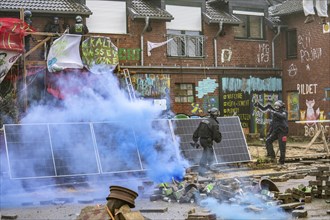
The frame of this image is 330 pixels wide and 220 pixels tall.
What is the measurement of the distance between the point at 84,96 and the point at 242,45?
13800mm

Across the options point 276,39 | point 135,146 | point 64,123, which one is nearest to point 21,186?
point 64,123

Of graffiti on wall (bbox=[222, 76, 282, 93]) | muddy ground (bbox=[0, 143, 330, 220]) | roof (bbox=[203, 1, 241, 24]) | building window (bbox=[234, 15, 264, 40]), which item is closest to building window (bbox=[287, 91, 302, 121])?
graffiti on wall (bbox=[222, 76, 282, 93])

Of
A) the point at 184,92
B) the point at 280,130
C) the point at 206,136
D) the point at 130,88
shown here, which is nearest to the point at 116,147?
the point at 206,136

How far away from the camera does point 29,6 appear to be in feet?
74.4

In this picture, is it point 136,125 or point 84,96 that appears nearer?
point 136,125

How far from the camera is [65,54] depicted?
19172 mm

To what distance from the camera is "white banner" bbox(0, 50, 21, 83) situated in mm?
17734

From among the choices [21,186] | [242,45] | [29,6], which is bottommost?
[21,186]

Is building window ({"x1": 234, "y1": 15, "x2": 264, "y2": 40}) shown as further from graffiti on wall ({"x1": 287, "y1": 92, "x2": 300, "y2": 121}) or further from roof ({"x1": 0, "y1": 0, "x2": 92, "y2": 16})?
roof ({"x1": 0, "y1": 0, "x2": 92, "y2": 16})

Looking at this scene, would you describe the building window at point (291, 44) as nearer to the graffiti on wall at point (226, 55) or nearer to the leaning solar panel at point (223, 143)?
the graffiti on wall at point (226, 55)

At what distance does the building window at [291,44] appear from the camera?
30.5m

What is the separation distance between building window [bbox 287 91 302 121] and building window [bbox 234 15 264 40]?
342 centimetres

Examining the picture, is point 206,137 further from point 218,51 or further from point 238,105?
point 238,105

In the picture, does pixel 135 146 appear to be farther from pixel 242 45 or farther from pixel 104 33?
pixel 242 45
